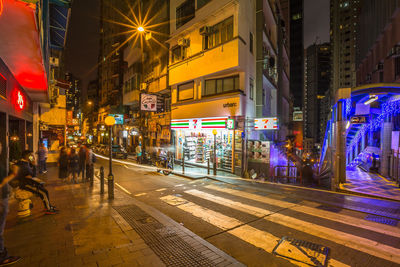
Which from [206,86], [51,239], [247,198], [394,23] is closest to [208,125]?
[206,86]

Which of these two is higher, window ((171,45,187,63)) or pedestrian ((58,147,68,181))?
window ((171,45,187,63))

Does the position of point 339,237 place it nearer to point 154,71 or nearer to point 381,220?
point 381,220

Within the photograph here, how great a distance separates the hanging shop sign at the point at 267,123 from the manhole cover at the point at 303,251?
10.4 meters

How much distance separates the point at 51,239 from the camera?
16.5ft

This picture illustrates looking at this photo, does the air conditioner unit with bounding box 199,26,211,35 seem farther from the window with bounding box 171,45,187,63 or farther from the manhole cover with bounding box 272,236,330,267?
the manhole cover with bounding box 272,236,330,267

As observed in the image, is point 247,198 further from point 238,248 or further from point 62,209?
point 62,209

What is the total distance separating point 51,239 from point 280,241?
5.83 metres

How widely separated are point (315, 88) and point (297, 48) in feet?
128

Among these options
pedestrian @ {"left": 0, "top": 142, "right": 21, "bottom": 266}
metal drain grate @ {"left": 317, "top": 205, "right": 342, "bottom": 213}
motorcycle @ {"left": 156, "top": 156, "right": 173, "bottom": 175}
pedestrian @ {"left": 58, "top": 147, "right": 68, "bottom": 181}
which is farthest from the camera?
motorcycle @ {"left": 156, "top": 156, "right": 173, "bottom": 175}

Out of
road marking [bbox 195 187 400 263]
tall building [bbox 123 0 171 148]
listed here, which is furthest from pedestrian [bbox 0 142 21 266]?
tall building [bbox 123 0 171 148]

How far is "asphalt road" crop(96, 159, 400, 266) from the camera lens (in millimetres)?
4613

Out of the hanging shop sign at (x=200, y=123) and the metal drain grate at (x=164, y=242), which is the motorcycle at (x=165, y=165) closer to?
the hanging shop sign at (x=200, y=123)

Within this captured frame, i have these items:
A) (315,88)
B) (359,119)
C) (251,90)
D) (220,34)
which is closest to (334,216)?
(359,119)

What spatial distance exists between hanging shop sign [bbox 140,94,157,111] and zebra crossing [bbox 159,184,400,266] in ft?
44.0
